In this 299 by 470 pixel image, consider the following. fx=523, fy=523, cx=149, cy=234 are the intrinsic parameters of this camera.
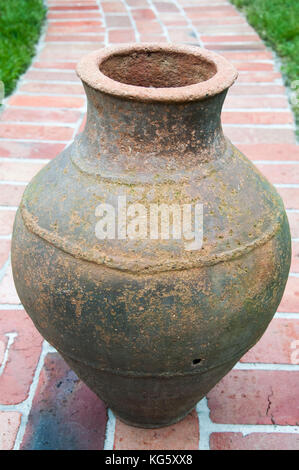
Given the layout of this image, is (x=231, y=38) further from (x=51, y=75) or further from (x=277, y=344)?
(x=277, y=344)

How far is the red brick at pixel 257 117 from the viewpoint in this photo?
3.61 meters

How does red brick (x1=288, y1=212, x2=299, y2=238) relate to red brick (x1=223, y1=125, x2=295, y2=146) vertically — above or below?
below

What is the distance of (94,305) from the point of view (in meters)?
1.23

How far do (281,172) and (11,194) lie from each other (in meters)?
1.57

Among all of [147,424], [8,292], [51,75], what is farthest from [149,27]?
[147,424]

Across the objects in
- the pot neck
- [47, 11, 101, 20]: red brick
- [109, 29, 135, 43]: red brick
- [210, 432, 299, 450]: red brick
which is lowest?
[210, 432, 299, 450]: red brick

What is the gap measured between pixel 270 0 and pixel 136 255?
5.19 metres

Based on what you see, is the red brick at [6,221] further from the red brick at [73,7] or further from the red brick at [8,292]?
the red brick at [73,7]

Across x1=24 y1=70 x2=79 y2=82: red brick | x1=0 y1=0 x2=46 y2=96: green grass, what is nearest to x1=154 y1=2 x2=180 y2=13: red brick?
x1=0 y1=0 x2=46 y2=96: green grass

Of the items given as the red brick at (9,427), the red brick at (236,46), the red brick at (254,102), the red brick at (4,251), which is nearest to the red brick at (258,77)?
the red brick at (254,102)

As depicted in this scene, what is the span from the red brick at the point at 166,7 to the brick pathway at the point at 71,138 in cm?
1

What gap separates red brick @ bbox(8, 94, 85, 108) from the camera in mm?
3760

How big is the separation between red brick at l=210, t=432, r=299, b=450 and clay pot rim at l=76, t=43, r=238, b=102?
1.12m

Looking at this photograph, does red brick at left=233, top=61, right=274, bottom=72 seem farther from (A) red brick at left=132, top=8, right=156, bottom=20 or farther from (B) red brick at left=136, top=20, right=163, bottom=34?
(A) red brick at left=132, top=8, right=156, bottom=20
